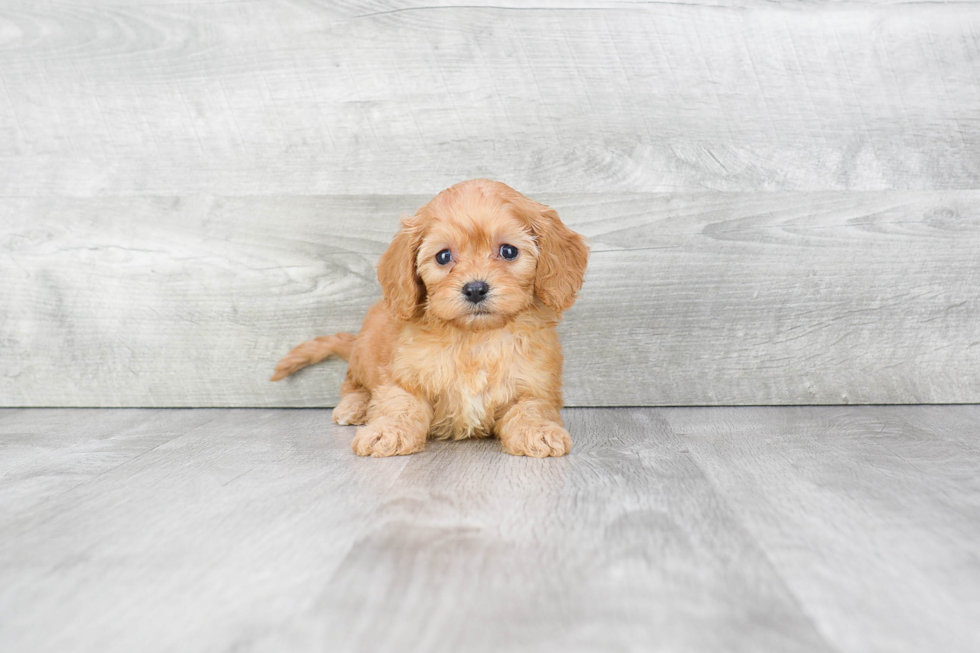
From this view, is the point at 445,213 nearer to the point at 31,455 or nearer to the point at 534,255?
the point at 534,255

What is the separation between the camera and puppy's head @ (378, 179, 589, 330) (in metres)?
1.86

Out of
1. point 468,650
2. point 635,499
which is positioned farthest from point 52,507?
point 635,499

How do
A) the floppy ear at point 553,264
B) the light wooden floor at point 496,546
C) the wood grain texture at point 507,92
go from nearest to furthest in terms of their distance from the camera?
the light wooden floor at point 496,546 → the floppy ear at point 553,264 → the wood grain texture at point 507,92

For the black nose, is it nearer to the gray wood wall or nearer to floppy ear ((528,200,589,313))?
floppy ear ((528,200,589,313))

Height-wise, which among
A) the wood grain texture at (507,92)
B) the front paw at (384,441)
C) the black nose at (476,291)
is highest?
the wood grain texture at (507,92)

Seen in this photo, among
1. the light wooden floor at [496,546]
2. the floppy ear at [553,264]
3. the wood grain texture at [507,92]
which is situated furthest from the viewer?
the wood grain texture at [507,92]

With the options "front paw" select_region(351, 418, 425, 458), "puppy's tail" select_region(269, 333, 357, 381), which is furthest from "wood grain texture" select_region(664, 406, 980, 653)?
"puppy's tail" select_region(269, 333, 357, 381)

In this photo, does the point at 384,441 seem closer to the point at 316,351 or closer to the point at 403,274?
the point at 403,274

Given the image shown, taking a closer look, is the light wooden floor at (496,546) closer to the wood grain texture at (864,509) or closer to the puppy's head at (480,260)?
the wood grain texture at (864,509)

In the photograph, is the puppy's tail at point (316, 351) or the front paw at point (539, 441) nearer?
the front paw at point (539, 441)

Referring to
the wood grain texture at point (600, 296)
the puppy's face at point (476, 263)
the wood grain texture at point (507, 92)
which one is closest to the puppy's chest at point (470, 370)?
the puppy's face at point (476, 263)

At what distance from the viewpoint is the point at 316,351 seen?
2.52 metres

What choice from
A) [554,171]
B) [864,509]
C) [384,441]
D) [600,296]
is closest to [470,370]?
[384,441]

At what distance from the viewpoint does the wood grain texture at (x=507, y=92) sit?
2.48 m
